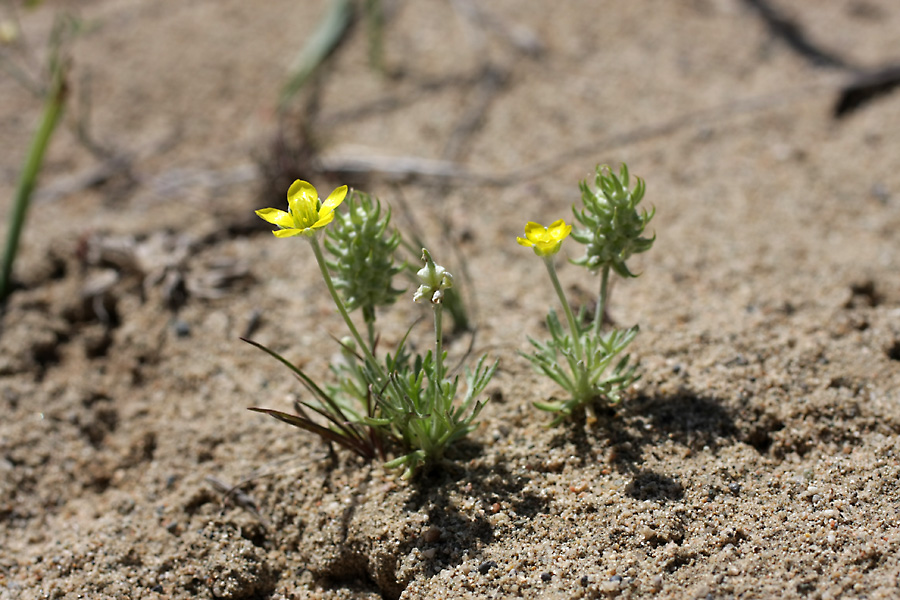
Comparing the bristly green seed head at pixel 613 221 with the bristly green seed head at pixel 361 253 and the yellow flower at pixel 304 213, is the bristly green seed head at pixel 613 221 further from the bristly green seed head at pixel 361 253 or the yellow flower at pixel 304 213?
the yellow flower at pixel 304 213

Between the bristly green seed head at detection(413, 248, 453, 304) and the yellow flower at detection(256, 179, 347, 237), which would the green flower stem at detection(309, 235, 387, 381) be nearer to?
the yellow flower at detection(256, 179, 347, 237)

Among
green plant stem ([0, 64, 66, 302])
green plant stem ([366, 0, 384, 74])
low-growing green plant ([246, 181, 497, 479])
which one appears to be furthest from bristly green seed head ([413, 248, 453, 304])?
green plant stem ([366, 0, 384, 74])

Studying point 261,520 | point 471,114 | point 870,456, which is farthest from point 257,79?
point 870,456

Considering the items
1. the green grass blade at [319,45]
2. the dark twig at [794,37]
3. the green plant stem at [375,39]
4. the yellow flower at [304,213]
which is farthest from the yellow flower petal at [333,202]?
the dark twig at [794,37]

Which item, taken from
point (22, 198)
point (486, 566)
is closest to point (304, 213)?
point (486, 566)

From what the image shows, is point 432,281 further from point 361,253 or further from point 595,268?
point 595,268

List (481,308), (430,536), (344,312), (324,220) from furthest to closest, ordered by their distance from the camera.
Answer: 1. (481,308)
2. (430,536)
3. (344,312)
4. (324,220)

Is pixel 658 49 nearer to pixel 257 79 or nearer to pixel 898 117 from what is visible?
pixel 898 117
